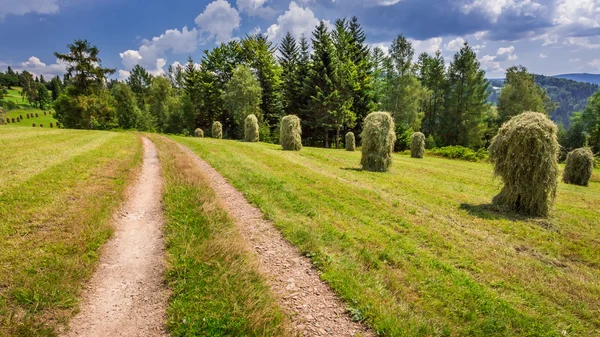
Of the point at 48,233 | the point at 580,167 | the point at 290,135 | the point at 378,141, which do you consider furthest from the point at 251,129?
the point at 580,167

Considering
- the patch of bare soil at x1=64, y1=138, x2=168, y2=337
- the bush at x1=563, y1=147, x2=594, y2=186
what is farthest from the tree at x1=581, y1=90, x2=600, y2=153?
the patch of bare soil at x1=64, y1=138, x2=168, y2=337

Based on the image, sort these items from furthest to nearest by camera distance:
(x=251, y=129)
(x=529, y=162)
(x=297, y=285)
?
(x=251, y=129)
(x=529, y=162)
(x=297, y=285)

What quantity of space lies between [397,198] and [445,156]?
85.5 feet

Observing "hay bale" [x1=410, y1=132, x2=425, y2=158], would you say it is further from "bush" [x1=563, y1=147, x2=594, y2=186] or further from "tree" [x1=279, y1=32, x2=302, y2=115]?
"tree" [x1=279, y1=32, x2=302, y2=115]

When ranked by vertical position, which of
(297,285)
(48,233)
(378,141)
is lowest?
(297,285)

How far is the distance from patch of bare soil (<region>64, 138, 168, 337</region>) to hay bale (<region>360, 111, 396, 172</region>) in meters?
11.7

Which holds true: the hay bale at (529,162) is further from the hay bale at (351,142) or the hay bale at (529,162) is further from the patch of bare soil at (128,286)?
the hay bale at (351,142)

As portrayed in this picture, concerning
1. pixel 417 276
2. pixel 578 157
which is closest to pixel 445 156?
pixel 578 157

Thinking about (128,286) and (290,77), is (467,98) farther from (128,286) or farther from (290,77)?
(128,286)

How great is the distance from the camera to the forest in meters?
38.4

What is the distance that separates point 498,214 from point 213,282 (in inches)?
361

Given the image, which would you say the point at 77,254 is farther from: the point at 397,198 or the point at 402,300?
the point at 397,198

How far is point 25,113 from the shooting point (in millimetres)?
74750

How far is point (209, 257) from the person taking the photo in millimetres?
4836
